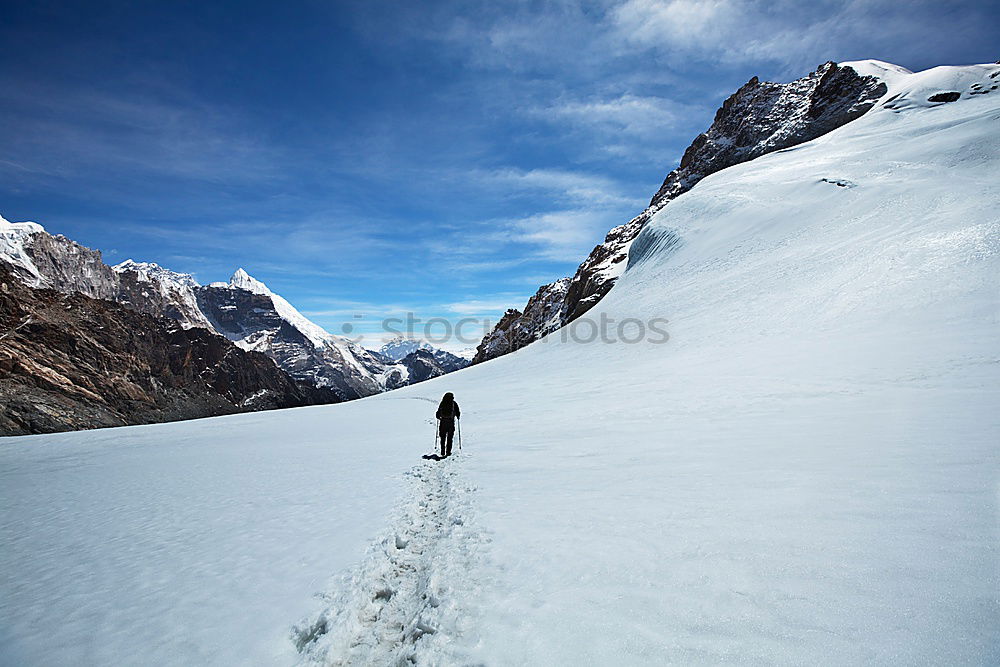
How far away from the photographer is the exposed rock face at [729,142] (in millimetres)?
79562

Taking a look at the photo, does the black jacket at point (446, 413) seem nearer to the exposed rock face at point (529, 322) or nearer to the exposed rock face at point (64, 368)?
the exposed rock face at point (529, 322)

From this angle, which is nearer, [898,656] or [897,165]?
[898,656]

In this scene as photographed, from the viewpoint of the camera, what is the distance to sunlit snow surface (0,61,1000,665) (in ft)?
13.2

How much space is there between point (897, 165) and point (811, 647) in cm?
5032

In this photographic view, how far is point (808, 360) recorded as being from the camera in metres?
14.9

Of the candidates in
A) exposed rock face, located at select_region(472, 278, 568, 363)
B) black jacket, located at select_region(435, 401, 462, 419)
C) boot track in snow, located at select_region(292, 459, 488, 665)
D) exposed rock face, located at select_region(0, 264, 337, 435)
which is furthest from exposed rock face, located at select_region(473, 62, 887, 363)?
exposed rock face, located at select_region(0, 264, 337, 435)

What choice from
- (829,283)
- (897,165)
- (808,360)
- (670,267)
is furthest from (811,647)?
(897,165)

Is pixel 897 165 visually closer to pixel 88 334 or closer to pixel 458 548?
pixel 458 548

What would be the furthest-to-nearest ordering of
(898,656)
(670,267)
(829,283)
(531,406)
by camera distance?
(670,267) < (829,283) < (531,406) < (898,656)

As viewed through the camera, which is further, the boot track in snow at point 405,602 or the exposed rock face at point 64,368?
the exposed rock face at point 64,368

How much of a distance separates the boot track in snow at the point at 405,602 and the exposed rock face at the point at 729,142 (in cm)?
6204

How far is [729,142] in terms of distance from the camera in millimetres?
99750

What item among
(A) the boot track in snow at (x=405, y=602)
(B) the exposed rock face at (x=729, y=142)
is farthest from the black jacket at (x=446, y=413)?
(B) the exposed rock face at (x=729, y=142)

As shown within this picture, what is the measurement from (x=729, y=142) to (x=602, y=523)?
4645 inches
